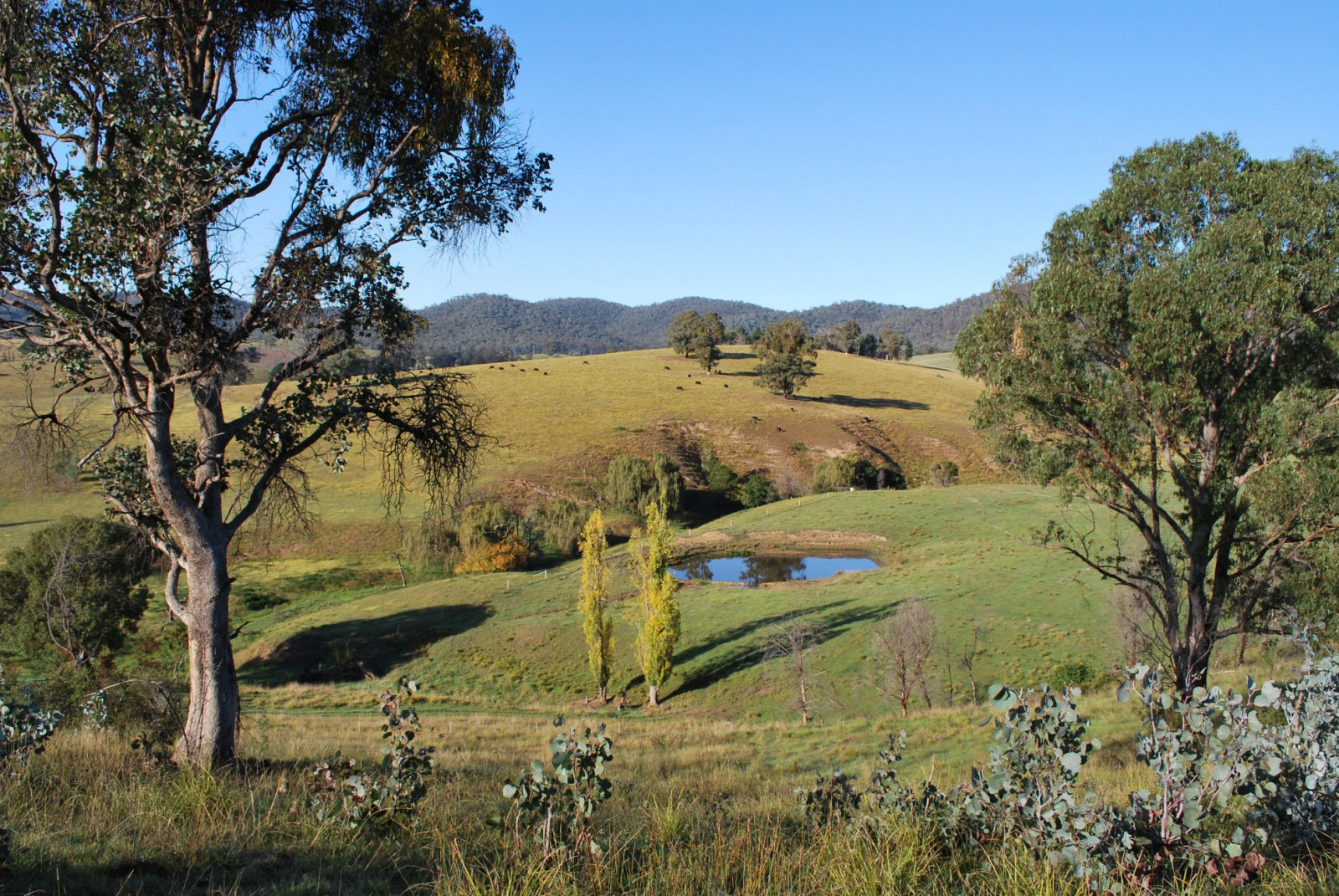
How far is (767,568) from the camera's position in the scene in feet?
168

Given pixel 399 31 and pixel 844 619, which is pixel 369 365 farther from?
pixel 844 619

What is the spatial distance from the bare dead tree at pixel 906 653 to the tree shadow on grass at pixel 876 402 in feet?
222

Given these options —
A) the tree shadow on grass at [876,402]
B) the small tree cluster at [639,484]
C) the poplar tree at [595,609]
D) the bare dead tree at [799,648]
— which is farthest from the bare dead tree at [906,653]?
the tree shadow on grass at [876,402]

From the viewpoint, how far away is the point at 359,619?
1614 inches

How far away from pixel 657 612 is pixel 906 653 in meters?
9.94

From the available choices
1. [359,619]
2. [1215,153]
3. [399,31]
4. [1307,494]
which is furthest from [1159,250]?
[359,619]

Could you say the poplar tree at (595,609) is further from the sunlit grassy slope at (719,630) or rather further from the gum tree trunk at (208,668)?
the gum tree trunk at (208,668)

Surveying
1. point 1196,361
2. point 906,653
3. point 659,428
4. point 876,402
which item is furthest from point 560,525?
point 876,402

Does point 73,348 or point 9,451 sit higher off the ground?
point 73,348

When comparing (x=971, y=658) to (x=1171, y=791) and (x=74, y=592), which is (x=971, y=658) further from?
(x=74, y=592)

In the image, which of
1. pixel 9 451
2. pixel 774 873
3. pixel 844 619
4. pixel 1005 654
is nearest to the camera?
pixel 774 873

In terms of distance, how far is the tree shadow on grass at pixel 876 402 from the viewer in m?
94.6

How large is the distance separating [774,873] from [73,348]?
6.54 metres

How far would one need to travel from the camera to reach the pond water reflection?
49.0 m
